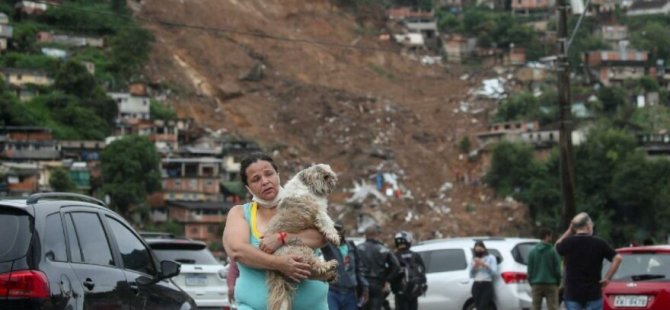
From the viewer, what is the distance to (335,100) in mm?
116125

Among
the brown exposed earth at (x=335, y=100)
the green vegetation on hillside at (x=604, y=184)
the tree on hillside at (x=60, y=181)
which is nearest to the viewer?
the tree on hillside at (x=60, y=181)

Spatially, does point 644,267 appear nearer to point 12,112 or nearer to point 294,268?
point 294,268

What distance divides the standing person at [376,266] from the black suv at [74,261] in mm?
6763

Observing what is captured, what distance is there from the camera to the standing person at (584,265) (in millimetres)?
15930

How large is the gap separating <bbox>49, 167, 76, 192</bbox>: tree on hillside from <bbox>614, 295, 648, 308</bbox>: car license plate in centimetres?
7097

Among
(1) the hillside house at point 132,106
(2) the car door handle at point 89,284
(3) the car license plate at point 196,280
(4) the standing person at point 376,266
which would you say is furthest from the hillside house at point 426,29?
(2) the car door handle at point 89,284

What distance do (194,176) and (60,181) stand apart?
1827cm

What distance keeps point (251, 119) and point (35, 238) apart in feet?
338

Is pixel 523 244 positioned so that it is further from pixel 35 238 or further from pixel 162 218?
pixel 162 218

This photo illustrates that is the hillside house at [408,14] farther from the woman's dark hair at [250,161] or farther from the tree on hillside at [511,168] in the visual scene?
the woman's dark hair at [250,161]

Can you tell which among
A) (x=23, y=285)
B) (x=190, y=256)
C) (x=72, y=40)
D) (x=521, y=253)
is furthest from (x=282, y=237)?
(x=72, y=40)

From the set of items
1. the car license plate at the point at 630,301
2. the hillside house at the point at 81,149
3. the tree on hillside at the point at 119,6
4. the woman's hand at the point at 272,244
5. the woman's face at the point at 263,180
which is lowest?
the hillside house at the point at 81,149

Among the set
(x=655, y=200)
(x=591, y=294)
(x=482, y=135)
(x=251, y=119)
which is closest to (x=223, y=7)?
(x=251, y=119)

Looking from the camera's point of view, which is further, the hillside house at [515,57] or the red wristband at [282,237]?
the hillside house at [515,57]
